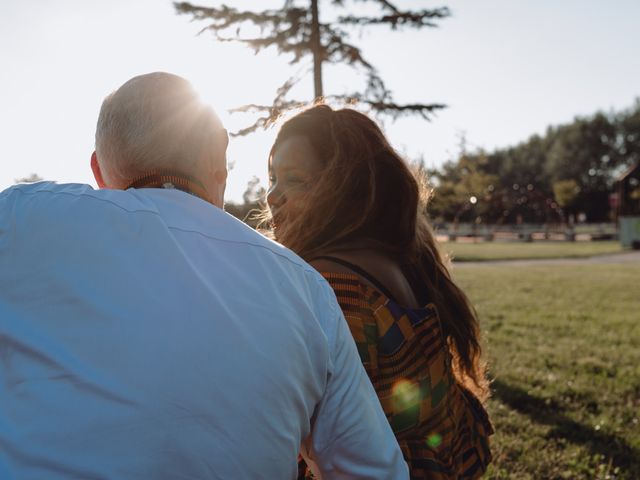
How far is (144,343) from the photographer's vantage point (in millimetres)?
1064

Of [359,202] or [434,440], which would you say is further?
[359,202]

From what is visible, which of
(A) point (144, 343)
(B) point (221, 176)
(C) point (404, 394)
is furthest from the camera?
(C) point (404, 394)

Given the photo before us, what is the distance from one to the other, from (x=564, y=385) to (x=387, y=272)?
4.40m

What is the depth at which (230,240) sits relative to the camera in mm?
1209

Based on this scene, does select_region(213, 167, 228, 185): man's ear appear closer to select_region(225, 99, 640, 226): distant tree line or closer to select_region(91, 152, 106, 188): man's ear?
select_region(91, 152, 106, 188): man's ear

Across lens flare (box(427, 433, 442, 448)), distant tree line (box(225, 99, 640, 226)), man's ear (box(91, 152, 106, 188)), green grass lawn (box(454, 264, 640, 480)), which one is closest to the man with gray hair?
man's ear (box(91, 152, 106, 188))

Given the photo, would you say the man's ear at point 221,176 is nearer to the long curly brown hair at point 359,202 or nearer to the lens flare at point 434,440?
the long curly brown hair at point 359,202

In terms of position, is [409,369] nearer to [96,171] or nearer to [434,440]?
[434,440]

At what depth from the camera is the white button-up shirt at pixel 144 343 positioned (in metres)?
1.05

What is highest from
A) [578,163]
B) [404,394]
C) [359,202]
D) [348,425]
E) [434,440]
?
[578,163]

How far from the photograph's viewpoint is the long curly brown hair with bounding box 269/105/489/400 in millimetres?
2061

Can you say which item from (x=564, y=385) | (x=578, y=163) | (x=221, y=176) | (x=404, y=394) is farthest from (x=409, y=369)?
(x=578, y=163)

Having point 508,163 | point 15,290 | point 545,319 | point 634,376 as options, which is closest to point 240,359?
point 15,290

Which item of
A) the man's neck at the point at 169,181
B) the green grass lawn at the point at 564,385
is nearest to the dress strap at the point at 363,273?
the man's neck at the point at 169,181
